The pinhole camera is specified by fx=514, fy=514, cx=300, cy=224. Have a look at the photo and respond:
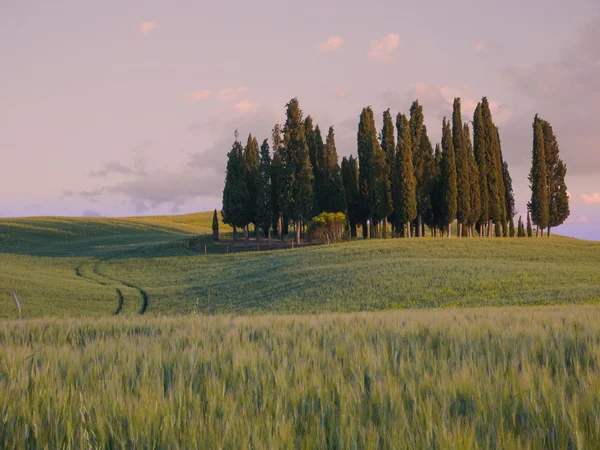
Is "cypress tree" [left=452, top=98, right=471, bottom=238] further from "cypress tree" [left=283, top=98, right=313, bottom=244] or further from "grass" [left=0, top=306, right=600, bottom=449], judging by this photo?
"grass" [left=0, top=306, right=600, bottom=449]

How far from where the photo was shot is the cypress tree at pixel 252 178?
2537 inches

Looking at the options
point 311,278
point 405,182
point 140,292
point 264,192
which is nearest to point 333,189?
point 264,192

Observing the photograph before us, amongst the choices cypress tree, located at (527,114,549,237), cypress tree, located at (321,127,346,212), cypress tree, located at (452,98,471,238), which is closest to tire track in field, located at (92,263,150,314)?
cypress tree, located at (321,127,346,212)

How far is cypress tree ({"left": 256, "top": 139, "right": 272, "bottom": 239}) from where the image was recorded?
6275cm

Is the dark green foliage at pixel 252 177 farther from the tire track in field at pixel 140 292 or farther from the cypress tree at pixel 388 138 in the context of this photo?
the tire track in field at pixel 140 292

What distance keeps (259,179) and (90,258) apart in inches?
874

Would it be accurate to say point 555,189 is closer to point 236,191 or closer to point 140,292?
point 236,191

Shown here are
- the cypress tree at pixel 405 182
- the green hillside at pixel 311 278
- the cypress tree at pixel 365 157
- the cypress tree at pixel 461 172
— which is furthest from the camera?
the cypress tree at pixel 365 157

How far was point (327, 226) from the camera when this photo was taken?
60281 mm

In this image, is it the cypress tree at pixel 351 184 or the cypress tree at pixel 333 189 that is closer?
the cypress tree at pixel 333 189

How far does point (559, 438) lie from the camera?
250 cm

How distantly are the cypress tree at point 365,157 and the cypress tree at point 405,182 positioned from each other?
5049 mm

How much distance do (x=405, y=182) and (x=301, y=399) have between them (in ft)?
174

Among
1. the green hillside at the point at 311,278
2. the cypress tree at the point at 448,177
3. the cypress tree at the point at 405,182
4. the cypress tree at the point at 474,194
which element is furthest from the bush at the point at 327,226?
the cypress tree at the point at 474,194
